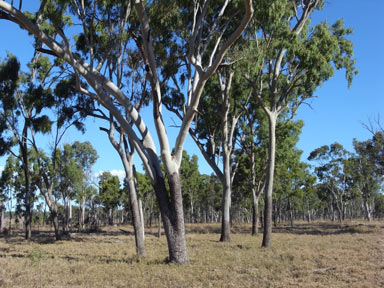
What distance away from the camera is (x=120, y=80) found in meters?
12.3

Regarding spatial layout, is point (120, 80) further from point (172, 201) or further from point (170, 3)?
point (172, 201)

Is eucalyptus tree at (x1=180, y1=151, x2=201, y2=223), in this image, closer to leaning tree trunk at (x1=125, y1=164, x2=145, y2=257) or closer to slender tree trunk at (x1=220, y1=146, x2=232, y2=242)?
slender tree trunk at (x1=220, y1=146, x2=232, y2=242)

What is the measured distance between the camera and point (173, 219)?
351 inches

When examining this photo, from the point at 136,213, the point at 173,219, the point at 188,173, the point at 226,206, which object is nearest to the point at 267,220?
the point at 226,206

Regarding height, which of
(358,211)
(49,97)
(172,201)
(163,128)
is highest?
(49,97)

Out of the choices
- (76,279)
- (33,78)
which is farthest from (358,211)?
(76,279)

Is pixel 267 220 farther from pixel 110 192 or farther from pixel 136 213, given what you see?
pixel 110 192

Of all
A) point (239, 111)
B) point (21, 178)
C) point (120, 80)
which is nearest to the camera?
point (120, 80)

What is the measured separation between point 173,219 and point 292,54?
8.60 metres

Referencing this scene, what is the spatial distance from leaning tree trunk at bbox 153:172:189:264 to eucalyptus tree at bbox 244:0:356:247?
18.7 feet

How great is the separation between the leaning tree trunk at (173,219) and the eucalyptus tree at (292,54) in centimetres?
569

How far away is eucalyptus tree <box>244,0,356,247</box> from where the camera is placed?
503 inches

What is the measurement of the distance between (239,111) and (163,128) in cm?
1100

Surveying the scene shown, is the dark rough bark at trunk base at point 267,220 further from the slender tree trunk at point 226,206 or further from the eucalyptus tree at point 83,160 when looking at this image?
the eucalyptus tree at point 83,160
